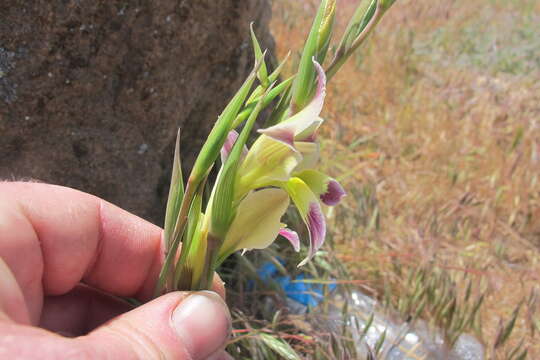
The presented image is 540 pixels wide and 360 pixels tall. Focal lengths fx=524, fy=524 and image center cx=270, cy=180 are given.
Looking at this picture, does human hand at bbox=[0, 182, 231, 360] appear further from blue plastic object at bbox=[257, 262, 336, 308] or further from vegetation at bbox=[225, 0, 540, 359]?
blue plastic object at bbox=[257, 262, 336, 308]

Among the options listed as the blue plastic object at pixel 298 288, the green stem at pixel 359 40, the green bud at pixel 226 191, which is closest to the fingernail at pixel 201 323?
the green bud at pixel 226 191

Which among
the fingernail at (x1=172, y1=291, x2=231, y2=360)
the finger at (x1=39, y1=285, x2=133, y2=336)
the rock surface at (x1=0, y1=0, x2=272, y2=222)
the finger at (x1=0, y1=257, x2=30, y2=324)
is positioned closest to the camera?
the finger at (x1=0, y1=257, x2=30, y2=324)

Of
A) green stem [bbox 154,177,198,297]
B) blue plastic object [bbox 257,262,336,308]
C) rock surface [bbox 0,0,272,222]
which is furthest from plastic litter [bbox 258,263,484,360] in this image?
green stem [bbox 154,177,198,297]

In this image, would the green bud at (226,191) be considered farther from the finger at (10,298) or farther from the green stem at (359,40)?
the finger at (10,298)

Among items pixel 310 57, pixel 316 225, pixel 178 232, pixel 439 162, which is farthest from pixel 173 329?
pixel 439 162

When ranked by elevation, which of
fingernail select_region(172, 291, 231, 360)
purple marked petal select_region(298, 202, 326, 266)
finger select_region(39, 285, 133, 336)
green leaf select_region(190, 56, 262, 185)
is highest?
green leaf select_region(190, 56, 262, 185)

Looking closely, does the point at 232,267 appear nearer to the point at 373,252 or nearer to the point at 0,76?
the point at 373,252
